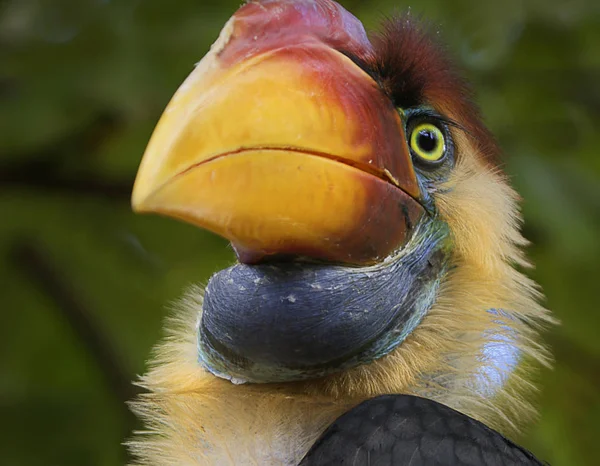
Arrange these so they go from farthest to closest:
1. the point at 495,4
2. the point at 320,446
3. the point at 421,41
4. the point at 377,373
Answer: the point at 495,4 → the point at 421,41 → the point at 377,373 → the point at 320,446

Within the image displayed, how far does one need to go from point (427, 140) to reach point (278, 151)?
0.52 m

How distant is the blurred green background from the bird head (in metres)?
0.87

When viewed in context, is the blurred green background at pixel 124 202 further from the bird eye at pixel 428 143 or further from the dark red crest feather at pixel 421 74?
the bird eye at pixel 428 143

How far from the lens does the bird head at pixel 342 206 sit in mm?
1518

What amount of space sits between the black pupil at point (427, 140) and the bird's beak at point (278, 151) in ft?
0.49

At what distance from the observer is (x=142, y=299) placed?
3.15m

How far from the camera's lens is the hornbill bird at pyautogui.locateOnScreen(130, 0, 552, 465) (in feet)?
5.01

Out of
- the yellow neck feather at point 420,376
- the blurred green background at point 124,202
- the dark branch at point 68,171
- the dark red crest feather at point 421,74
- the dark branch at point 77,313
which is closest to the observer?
the yellow neck feather at point 420,376

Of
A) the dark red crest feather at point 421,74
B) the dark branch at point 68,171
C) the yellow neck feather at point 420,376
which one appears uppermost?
the dark red crest feather at point 421,74

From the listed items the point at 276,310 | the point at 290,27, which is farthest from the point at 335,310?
the point at 290,27

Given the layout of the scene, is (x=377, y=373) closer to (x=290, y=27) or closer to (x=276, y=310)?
(x=276, y=310)

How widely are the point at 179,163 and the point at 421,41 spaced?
0.75 meters

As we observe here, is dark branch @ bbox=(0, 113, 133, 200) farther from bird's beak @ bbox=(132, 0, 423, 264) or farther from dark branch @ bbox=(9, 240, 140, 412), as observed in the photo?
bird's beak @ bbox=(132, 0, 423, 264)

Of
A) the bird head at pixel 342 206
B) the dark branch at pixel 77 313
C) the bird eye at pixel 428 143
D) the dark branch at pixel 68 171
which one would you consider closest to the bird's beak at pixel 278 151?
the bird head at pixel 342 206
